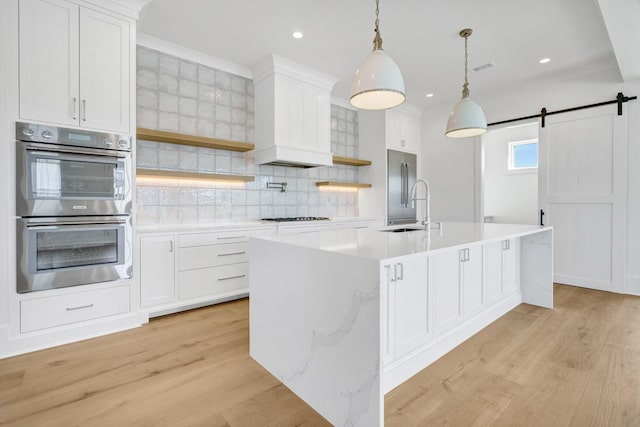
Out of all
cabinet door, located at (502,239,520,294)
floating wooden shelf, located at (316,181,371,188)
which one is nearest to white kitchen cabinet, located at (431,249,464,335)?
cabinet door, located at (502,239,520,294)

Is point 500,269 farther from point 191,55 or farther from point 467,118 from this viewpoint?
point 191,55

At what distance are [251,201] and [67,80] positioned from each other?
2087 millimetres

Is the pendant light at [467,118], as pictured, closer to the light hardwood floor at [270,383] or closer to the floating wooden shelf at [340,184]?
the light hardwood floor at [270,383]

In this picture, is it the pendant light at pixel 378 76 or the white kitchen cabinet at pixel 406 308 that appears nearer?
the white kitchen cabinet at pixel 406 308

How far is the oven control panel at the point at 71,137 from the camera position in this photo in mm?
2181

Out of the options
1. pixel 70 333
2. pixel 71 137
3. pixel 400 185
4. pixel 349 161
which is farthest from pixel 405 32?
pixel 70 333

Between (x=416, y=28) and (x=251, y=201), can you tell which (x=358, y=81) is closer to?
(x=416, y=28)

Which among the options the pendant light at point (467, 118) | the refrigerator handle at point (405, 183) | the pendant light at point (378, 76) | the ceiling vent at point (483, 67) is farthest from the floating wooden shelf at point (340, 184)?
the pendant light at point (378, 76)

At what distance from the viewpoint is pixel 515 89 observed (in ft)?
14.4

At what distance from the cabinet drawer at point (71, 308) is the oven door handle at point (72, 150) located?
1079mm

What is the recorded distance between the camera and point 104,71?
8.14 feet

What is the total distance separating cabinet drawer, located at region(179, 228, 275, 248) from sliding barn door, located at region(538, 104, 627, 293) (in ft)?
12.6

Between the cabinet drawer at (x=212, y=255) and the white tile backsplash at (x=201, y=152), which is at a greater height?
the white tile backsplash at (x=201, y=152)

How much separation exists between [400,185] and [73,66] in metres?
4.28
